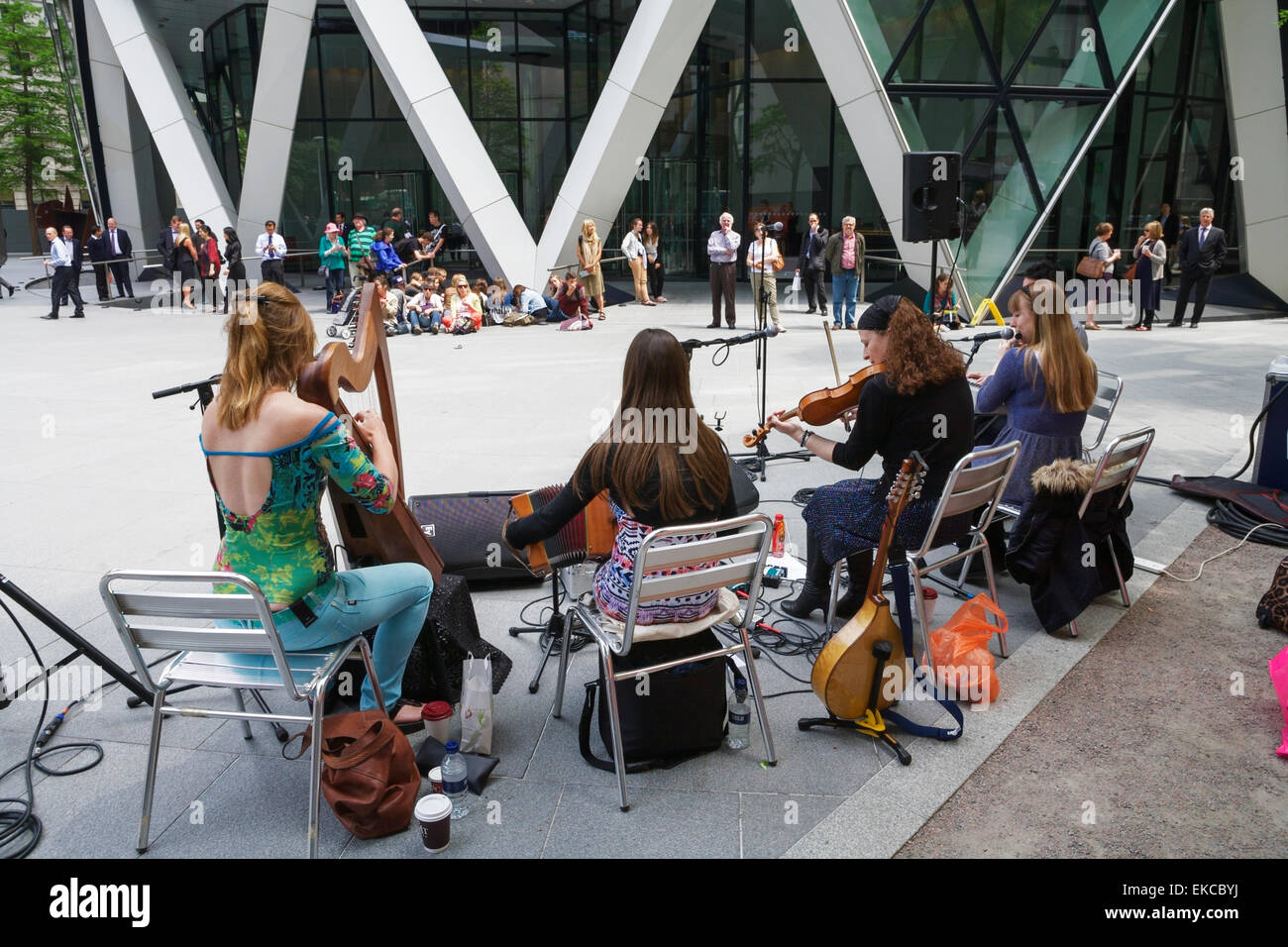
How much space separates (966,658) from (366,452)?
2.60 meters

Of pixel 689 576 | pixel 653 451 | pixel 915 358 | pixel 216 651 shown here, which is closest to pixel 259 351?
pixel 216 651

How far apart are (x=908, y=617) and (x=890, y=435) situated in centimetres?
100

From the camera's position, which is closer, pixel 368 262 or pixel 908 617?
pixel 908 617

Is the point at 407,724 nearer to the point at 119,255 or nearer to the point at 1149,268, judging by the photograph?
the point at 1149,268

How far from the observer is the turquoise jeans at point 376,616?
3191 mm

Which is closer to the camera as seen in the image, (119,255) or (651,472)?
(651,472)

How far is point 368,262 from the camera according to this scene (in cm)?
1700

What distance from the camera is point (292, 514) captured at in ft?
10.4

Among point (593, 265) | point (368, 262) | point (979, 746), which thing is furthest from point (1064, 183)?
point (979, 746)

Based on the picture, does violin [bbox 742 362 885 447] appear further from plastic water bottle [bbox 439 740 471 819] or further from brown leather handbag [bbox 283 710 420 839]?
brown leather handbag [bbox 283 710 420 839]

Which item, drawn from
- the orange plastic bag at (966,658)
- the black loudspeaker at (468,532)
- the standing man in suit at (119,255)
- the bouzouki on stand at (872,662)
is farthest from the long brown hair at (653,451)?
the standing man in suit at (119,255)
